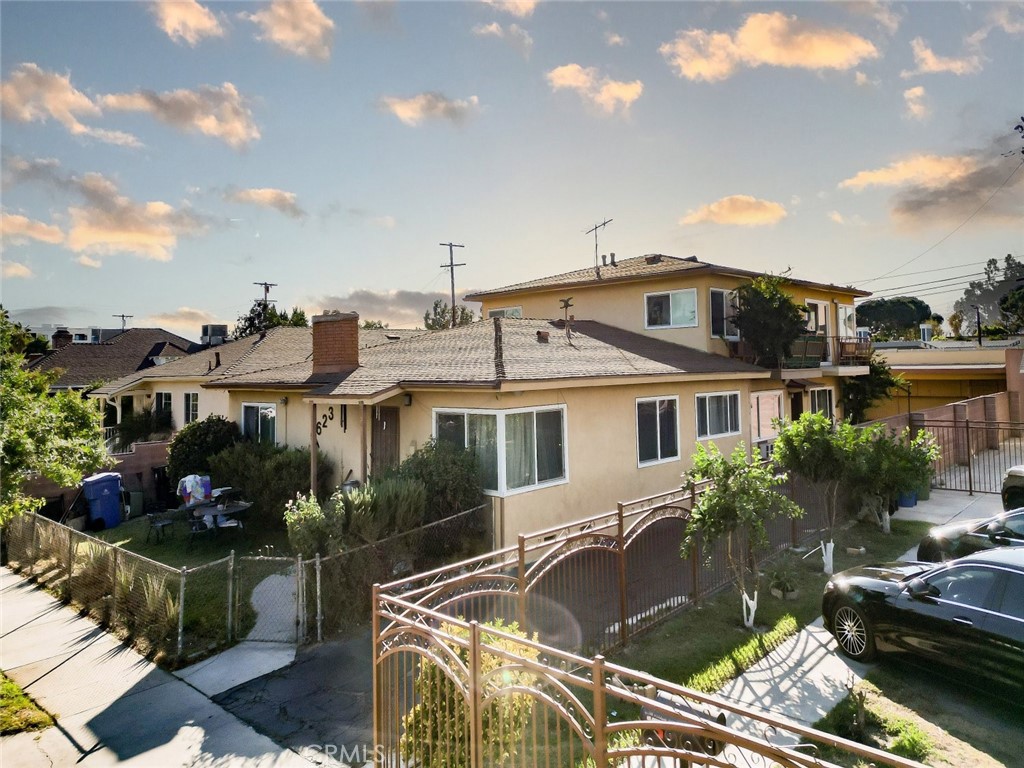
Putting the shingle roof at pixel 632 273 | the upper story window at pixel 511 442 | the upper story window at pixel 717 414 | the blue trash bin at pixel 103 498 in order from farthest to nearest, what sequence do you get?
the shingle roof at pixel 632 273 < the upper story window at pixel 717 414 < the blue trash bin at pixel 103 498 < the upper story window at pixel 511 442

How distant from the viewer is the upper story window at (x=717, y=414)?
52.3ft

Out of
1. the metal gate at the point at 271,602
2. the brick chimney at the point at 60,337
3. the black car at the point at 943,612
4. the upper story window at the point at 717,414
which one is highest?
the brick chimney at the point at 60,337

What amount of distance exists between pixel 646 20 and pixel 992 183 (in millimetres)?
22085

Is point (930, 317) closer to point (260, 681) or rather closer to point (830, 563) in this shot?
point (830, 563)

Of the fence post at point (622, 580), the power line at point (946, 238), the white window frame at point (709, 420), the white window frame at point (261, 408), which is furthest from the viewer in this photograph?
the power line at point (946, 238)

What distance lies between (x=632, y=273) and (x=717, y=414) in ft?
19.4

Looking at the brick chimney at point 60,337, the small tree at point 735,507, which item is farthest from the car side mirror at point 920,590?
the brick chimney at point 60,337

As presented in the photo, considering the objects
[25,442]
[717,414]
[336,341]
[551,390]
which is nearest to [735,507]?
[551,390]

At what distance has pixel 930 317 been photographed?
81.6 metres

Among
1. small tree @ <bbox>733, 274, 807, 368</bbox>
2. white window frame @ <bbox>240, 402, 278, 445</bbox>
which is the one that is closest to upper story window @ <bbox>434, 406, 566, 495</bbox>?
white window frame @ <bbox>240, 402, 278, 445</bbox>

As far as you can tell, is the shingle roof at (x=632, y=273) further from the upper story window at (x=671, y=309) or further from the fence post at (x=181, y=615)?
the fence post at (x=181, y=615)

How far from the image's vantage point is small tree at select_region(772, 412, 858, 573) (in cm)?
1141

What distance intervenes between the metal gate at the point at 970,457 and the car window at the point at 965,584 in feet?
38.9

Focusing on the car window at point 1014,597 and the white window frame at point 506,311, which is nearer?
the car window at point 1014,597
